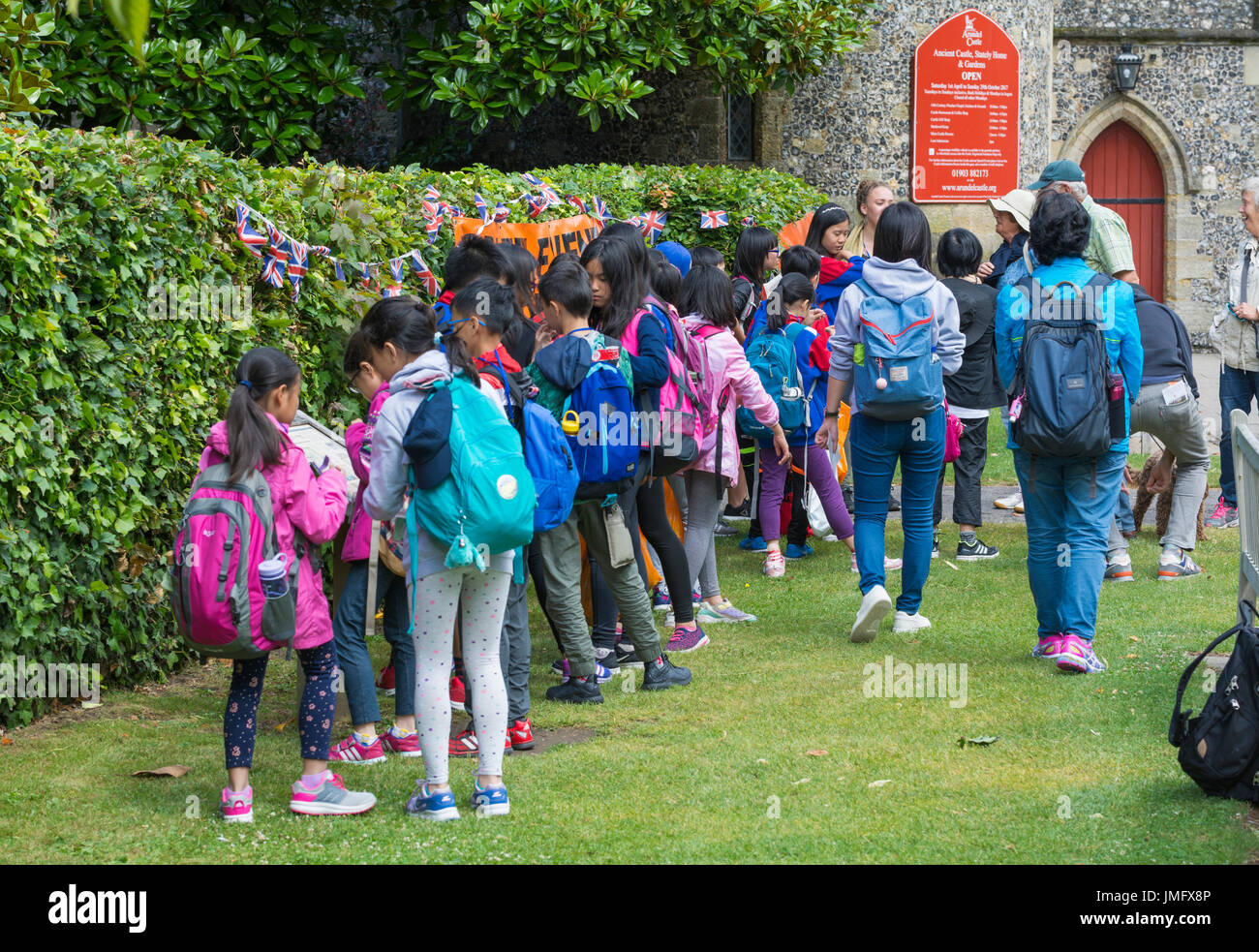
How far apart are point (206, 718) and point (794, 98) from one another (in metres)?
13.3

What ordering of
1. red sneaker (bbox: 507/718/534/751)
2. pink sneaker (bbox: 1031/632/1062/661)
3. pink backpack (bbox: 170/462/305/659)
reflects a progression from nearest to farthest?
1. pink backpack (bbox: 170/462/305/659)
2. red sneaker (bbox: 507/718/534/751)
3. pink sneaker (bbox: 1031/632/1062/661)

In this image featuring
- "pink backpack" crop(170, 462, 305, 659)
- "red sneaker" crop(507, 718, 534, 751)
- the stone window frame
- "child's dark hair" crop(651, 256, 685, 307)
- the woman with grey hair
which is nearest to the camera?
"pink backpack" crop(170, 462, 305, 659)

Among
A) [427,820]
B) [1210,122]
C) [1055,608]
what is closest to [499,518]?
[427,820]

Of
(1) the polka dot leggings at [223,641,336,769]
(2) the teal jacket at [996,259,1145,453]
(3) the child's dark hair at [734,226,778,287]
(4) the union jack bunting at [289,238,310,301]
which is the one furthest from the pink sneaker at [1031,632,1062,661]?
(4) the union jack bunting at [289,238,310,301]

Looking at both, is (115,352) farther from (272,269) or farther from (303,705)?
(303,705)

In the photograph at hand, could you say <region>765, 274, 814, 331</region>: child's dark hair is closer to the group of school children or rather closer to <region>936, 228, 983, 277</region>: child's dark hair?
the group of school children

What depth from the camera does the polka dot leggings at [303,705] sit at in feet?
14.2

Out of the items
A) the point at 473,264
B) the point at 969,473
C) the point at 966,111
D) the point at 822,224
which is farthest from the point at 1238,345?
the point at 966,111

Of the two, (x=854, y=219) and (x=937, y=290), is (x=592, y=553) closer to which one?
(x=937, y=290)

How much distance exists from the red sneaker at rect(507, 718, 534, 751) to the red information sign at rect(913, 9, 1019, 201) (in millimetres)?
13198

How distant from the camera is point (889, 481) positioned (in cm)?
658

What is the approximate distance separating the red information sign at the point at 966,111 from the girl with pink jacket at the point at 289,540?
13.8 meters

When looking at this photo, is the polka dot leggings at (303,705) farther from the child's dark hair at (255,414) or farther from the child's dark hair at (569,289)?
the child's dark hair at (569,289)

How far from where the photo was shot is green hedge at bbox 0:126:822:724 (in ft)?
16.5
